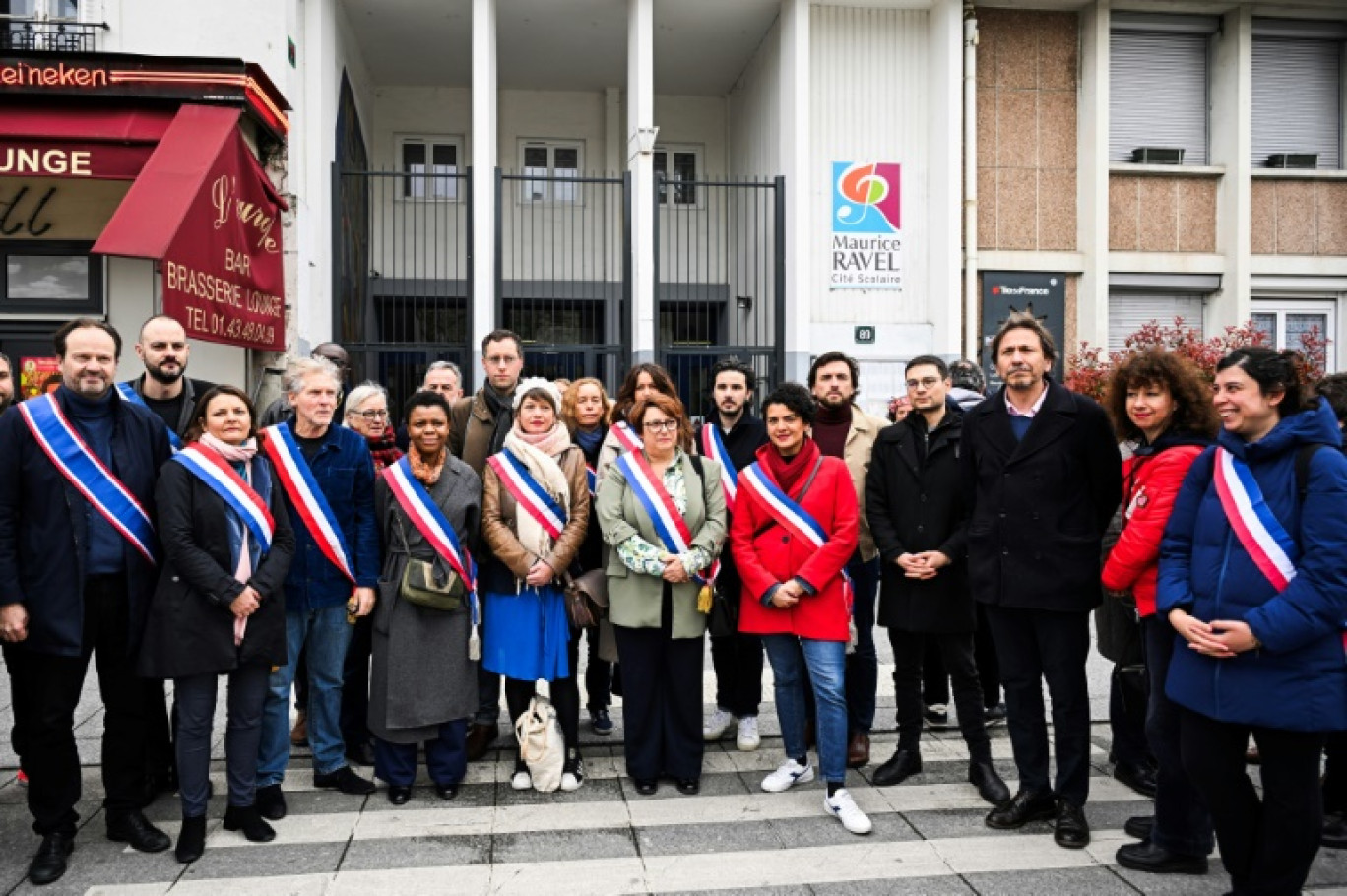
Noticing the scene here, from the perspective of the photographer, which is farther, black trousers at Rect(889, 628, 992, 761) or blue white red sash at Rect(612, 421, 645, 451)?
blue white red sash at Rect(612, 421, 645, 451)

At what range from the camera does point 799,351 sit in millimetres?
12062

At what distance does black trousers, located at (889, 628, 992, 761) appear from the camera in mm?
4750

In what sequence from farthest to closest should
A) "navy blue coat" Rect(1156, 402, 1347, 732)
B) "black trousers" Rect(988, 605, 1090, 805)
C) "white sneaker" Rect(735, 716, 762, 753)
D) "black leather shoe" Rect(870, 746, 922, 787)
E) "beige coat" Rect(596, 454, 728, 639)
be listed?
1. "white sneaker" Rect(735, 716, 762, 753)
2. "black leather shoe" Rect(870, 746, 922, 787)
3. "beige coat" Rect(596, 454, 728, 639)
4. "black trousers" Rect(988, 605, 1090, 805)
5. "navy blue coat" Rect(1156, 402, 1347, 732)

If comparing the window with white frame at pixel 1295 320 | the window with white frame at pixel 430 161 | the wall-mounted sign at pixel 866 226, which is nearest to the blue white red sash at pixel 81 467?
the wall-mounted sign at pixel 866 226

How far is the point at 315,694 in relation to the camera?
15.5 feet

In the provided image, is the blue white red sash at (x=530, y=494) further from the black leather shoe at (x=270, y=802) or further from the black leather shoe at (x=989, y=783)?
the black leather shoe at (x=989, y=783)

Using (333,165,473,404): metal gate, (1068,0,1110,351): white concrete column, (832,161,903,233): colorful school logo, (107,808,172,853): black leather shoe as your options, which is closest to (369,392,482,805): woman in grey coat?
(107,808,172,853): black leather shoe

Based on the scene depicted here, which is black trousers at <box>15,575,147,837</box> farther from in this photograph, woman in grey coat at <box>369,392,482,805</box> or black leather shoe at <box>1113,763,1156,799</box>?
black leather shoe at <box>1113,763,1156,799</box>

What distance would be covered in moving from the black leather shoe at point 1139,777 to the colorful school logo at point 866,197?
863cm

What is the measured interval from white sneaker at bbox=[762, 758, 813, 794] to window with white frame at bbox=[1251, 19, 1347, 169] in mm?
12179

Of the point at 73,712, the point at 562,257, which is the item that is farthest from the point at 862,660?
the point at 562,257

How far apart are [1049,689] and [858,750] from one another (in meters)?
1.17

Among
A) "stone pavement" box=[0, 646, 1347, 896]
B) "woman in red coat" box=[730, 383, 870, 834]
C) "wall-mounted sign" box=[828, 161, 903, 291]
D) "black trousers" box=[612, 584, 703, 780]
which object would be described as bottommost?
"stone pavement" box=[0, 646, 1347, 896]

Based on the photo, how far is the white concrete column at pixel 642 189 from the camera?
11.9m
